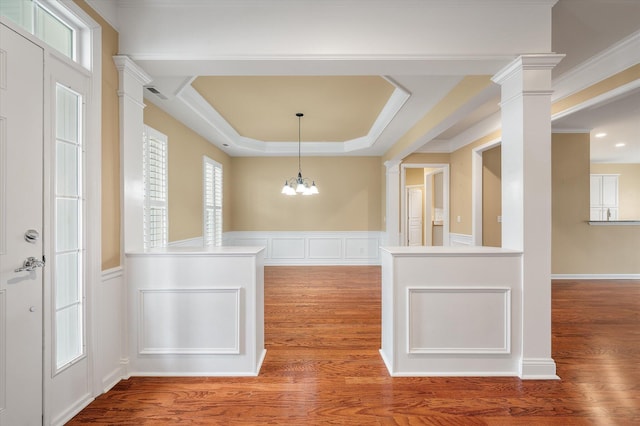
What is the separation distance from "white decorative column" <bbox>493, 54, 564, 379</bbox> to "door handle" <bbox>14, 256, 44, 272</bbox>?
3.15m

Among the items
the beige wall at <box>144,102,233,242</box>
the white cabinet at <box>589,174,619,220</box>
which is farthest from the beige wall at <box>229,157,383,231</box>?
the white cabinet at <box>589,174,619,220</box>

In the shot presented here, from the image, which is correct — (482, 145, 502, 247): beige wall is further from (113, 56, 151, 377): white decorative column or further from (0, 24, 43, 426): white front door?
(0, 24, 43, 426): white front door

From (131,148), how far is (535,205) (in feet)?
10.3

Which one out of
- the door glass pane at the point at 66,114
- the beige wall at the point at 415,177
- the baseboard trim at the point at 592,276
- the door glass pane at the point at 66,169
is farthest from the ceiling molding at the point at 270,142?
the baseboard trim at the point at 592,276

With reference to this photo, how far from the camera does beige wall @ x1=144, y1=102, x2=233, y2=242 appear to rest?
158 inches

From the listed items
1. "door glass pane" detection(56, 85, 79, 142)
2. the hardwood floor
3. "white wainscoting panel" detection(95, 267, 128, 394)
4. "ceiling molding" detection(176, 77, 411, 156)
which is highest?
"ceiling molding" detection(176, 77, 411, 156)

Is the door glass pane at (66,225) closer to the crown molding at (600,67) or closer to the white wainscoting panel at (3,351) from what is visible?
the white wainscoting panel at (3,351)

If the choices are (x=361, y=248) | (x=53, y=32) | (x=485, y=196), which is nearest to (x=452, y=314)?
(x=53, y=32)

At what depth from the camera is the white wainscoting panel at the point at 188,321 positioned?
7.75 ft

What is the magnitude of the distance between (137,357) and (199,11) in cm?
268

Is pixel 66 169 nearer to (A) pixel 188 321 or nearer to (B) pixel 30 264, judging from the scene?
(B) pixel 30 264

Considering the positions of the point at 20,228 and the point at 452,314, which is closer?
the point at 20,228

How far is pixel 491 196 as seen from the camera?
18.5 ft

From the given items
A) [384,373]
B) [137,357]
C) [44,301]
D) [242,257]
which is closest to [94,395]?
[137,357]
